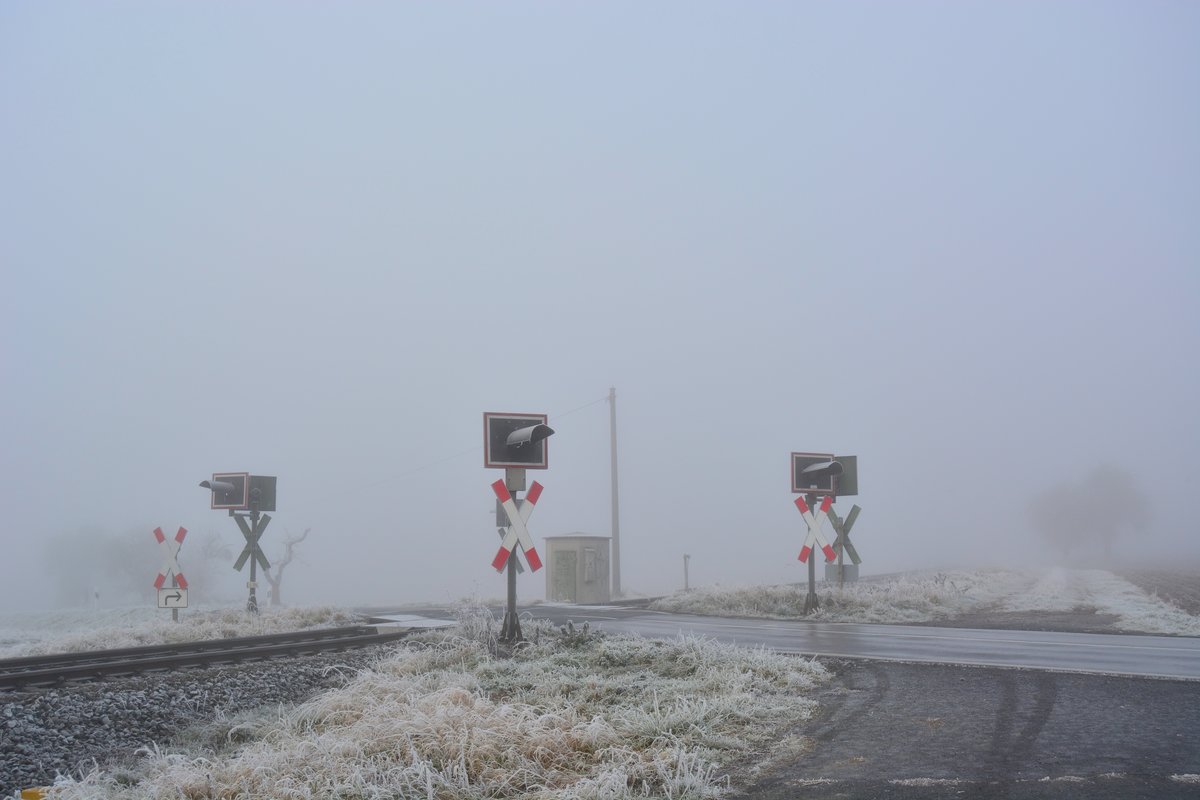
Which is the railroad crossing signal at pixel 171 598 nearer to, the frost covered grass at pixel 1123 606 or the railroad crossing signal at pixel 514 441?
the railroad crossing signal at pixel 514 441

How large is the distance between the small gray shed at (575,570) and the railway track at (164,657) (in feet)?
32.7

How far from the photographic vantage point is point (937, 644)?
12836 mm

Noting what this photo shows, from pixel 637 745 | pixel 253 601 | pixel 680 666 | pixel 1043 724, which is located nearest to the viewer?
pixel 637 745

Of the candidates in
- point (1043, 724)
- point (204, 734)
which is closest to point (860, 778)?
point (1043, 724)

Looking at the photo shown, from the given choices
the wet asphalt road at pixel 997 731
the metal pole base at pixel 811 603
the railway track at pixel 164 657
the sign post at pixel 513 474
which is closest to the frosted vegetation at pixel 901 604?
the metal pole base at pixel 811 603

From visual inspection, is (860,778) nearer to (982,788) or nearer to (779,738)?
(982,788)

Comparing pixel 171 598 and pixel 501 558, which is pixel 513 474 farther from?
pixel 171 598

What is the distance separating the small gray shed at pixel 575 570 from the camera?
26078mm

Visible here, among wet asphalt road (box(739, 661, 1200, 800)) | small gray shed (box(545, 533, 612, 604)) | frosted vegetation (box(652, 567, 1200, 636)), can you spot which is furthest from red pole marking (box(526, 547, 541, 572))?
small gray shed (box(545, 533, 612, 604))

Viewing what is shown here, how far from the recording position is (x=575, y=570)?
85.5 ft

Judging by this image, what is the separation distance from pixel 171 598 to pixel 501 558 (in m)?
10.7

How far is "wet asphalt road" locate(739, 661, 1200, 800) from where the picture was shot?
563 cm

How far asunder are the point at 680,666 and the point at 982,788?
4409mm

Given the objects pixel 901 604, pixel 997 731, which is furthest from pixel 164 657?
pixel 901 604
